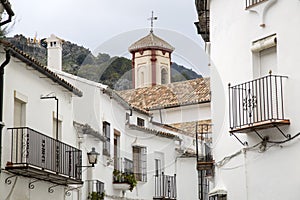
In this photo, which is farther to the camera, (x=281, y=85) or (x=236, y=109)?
(x=236, y=109)

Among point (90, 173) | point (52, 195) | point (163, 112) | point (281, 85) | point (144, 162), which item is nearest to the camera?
point (281, 85)

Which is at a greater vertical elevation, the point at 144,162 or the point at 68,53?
the point at 68,53

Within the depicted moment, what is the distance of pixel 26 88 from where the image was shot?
2052cm

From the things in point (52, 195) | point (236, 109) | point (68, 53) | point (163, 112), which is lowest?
point (52, 195)

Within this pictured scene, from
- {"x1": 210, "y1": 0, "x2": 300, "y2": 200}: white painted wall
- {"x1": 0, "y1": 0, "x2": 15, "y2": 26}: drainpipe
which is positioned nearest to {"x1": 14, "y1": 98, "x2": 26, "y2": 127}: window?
{"x1": 0, "y1": 0, "x2": 15, "y2": 26}: drainpipe

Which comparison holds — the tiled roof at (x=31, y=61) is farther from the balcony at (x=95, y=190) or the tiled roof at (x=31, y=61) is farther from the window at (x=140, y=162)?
the window at (x=140, y=162)

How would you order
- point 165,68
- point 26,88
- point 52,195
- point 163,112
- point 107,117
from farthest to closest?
point 165,68 → point 163,112 → point 107,117 → point 52,195 → point 26,88

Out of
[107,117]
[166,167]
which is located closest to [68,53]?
[166,167]

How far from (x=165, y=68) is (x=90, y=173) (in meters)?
33.5

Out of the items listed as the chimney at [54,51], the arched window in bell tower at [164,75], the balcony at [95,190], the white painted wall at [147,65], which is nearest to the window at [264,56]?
the balcony at [95,190]

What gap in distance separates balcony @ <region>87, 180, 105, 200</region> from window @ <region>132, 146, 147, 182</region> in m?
6.31

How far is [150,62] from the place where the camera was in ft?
194

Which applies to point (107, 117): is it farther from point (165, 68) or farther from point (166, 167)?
point (165, 68)

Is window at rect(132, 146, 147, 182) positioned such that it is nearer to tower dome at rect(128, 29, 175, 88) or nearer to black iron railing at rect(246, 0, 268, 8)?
black iron railing at rect(246, 0, 268, 8)
